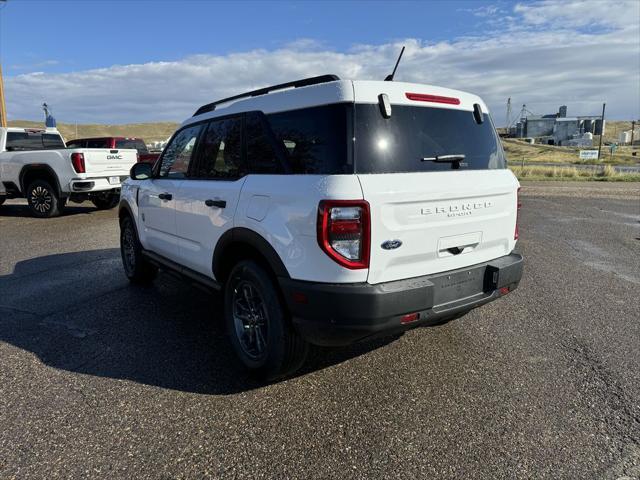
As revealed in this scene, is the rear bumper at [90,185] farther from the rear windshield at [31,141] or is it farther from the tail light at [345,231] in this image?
the tail light at [345,231]

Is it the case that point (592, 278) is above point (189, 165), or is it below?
below

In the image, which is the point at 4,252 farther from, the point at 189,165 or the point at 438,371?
the point at 438,371

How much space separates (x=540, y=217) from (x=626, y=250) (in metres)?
4.21

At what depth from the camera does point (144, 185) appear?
532 cm

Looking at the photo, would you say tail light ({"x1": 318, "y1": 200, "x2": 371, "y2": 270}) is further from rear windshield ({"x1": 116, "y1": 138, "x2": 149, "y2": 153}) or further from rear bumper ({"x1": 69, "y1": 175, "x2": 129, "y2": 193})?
rear windshield ({"x1": 116, "y1": 138, "x2": 149, "y2": 153})

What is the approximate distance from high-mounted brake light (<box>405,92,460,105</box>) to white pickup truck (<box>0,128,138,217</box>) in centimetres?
978

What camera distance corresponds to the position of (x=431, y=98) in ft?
10.8

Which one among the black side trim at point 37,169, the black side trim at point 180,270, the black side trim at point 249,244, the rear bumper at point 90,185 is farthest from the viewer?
the black side trim at point 37,169

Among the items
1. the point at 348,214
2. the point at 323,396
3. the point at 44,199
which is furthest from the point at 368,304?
the point at 44,199

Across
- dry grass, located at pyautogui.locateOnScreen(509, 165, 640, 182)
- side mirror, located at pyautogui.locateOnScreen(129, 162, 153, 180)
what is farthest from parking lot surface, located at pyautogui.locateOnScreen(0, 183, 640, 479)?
dry grass, located at pyautogui.locateOnScreen(509, 165, 640, 182)

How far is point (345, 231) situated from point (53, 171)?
10.7 m

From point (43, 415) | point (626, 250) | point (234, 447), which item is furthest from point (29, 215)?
point (626, 250)

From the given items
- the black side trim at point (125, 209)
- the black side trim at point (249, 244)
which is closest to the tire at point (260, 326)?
the black side trim at point (249, 244)

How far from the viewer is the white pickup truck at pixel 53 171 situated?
11094mm
